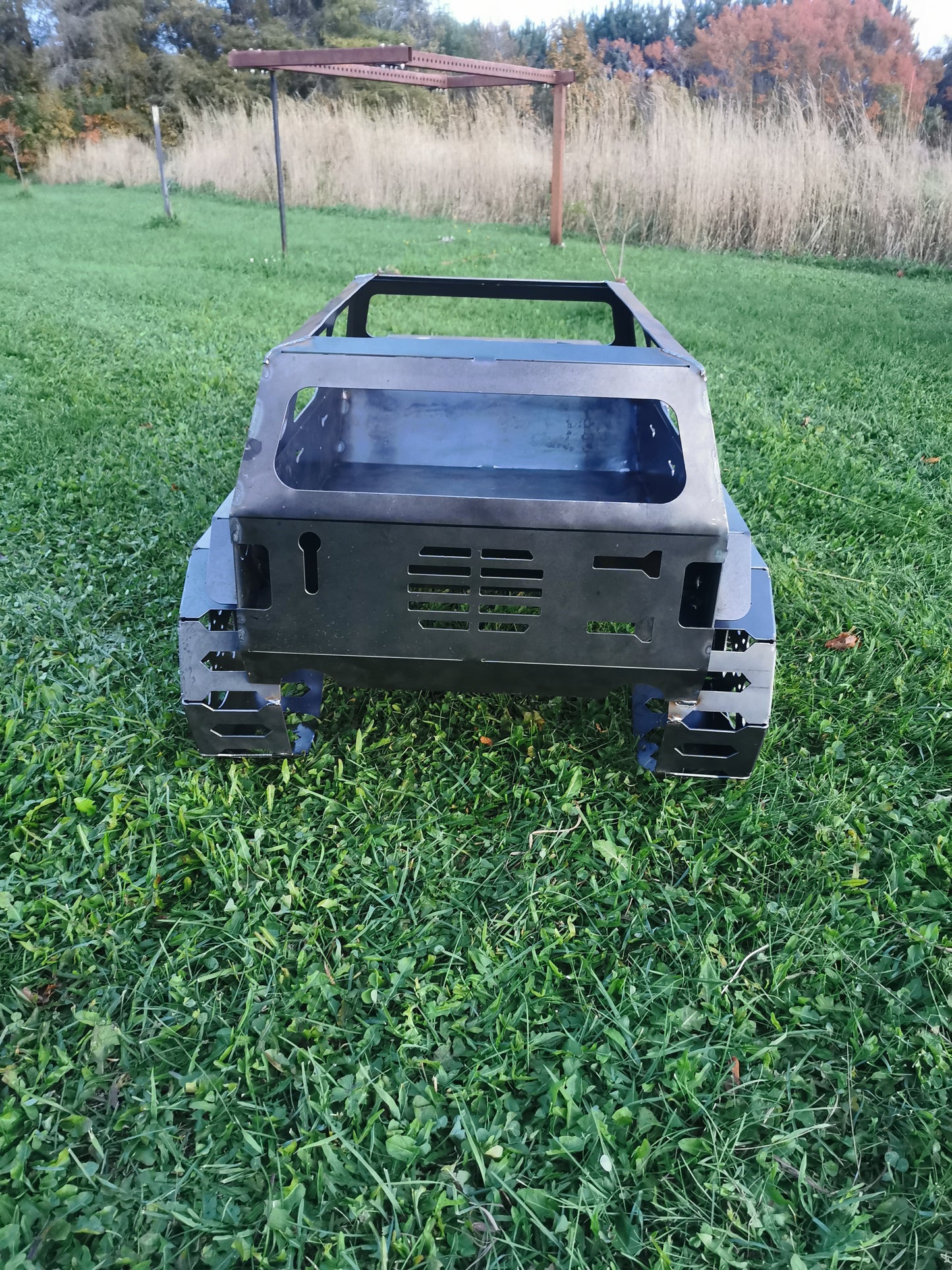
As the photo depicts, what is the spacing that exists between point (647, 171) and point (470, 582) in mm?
12258

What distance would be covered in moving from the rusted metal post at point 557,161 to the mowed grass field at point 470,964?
8.75 m

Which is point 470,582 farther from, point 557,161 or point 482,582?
point 557,161

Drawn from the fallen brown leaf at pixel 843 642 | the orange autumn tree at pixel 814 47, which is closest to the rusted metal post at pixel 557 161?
the fallen brown leaf at pixel 843 642

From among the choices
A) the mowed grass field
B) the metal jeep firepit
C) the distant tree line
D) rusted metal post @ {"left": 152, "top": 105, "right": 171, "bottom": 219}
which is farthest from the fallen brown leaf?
the distant tree line

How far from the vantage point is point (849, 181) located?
11.1 meters

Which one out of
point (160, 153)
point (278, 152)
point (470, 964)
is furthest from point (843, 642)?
point (160, 153)

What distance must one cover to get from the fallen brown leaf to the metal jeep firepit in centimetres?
101

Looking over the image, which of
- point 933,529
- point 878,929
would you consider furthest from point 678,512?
point 933,529

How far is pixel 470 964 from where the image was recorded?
2025mm

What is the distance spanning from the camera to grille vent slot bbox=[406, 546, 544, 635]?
6.59ft

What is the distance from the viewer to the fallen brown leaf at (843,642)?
10.5 ft

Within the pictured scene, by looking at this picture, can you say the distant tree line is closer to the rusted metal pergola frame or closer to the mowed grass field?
the rusted metal pergola frame

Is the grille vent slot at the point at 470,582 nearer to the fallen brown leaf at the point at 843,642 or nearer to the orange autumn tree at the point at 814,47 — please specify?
Result: the fallen brown leaf at the point at 843,642

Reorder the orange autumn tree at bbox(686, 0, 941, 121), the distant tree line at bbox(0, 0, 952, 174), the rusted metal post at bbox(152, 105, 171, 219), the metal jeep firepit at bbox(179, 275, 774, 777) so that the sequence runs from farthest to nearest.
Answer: the orange autumn tree at bbox(686, 0, 941, 121)
the distant tree line at bbox(0, 0, 952, 174)
the rusted metal post at bbox(152, 105, 171, 219)
the metal jeep firepit at bbox(179, 275, 774, 777)
